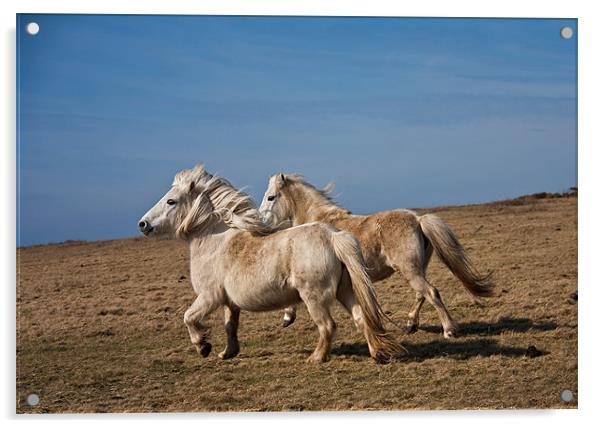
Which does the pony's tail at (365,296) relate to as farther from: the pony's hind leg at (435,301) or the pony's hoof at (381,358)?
the pony's hind leg at (435,301)

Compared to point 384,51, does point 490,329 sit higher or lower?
lower

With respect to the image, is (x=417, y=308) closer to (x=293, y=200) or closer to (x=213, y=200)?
(x=293, y=200)

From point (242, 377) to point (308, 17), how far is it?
133 inches

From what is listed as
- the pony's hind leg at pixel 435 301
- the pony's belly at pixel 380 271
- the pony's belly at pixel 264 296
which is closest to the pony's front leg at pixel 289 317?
the pony's belly at pixel 380 271

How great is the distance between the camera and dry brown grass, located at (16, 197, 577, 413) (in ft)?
22.3

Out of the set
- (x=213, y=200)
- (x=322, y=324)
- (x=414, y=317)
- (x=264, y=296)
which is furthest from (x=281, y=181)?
(x=322, y=324)

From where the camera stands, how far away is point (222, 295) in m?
7.68

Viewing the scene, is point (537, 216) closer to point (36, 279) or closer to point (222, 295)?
point (222, 295)

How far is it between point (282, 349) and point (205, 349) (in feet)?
2.81

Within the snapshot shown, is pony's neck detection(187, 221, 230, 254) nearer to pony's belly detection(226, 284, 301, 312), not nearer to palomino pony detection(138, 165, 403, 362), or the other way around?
palomino pony detection(138, 165, 403, 362)

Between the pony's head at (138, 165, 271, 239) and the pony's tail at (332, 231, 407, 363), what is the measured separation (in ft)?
3.71

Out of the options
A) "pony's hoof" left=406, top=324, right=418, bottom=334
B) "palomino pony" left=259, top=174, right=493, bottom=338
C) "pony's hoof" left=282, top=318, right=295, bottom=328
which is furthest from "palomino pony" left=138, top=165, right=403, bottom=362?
"pony's hoof" left=406, top=324, right=418, bottom=334

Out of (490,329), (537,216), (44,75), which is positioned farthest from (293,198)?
(537,216)

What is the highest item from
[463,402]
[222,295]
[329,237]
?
[329,237]
